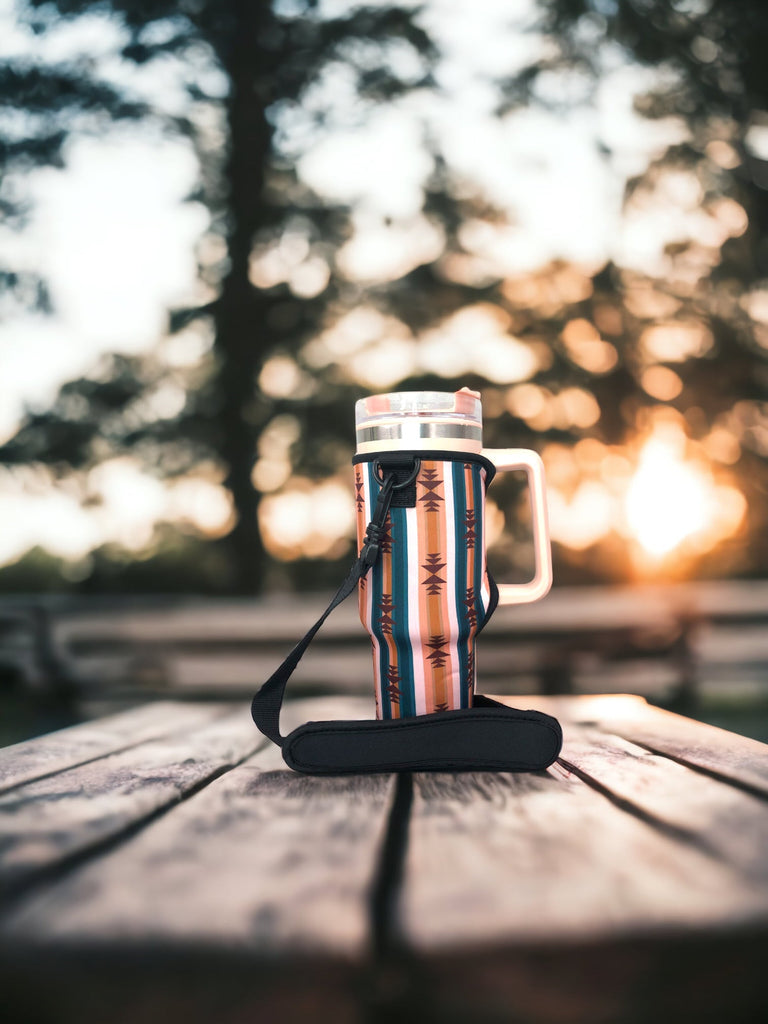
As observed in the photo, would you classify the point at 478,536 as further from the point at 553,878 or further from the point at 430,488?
the point at 553,878

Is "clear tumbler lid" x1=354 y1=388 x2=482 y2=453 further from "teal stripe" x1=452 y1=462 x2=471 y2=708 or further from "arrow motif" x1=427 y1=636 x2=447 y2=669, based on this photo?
"arrow motif" x1=427 y1=636 x2=447 y2=669

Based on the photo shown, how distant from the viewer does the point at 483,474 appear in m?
1.49

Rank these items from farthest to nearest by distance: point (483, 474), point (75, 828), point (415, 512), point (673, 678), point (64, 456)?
point (64, 456) → point (673, 678) → point (483, 474) → point (415, 512) → point (75, 828)

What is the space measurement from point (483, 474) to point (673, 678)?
4698 mm

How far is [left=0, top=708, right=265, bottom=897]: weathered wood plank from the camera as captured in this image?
89 centimetres

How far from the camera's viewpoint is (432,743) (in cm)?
124

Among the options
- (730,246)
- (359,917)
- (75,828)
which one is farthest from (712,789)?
(730,246)

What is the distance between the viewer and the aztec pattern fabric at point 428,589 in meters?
1.38

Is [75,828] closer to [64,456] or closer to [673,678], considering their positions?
[673,678]

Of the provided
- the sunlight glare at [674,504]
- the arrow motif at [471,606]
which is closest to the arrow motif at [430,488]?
the arrow motif at [471,606]

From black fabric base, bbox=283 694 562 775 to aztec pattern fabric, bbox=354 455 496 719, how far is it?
0.18 m

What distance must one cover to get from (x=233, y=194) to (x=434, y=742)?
20.8 ft

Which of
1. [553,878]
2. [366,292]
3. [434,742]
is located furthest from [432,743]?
[366,292]

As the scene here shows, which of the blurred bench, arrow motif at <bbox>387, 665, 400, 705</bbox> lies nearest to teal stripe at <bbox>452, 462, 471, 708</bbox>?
arrow motif at <bbox>387, 665, 400, 705</bbox>
